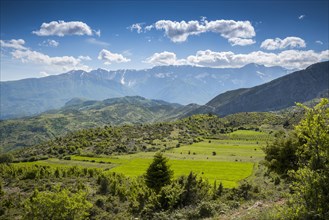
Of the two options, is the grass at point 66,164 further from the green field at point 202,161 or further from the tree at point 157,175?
the tree at point 157,175

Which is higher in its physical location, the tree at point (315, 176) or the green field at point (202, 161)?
the tree at point (315, 176)

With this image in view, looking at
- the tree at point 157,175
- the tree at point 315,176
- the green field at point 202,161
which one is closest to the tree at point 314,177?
the tree at point 315,176

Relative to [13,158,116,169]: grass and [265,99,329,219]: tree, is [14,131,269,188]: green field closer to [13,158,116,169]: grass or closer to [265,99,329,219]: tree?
[13,158,116,169]: grass

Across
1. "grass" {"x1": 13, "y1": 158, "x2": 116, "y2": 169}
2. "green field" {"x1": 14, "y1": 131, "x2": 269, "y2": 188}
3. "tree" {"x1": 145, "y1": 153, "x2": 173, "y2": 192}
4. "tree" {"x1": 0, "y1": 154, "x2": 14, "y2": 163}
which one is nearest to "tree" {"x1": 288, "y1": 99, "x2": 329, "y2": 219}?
"tree" {"x1": 145, "y1": 153, "x2": 173, "y2": 192}

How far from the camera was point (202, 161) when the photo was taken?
101m

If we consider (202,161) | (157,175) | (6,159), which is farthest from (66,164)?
(157,175)

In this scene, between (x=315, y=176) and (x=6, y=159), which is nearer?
(x=315, y=176)

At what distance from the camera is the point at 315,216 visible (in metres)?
14.3

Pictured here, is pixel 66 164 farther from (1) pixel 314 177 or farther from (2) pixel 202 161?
(1) pixel 314 177

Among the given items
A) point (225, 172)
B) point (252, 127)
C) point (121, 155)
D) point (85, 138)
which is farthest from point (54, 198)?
point (252, 127)

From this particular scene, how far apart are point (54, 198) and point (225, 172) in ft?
195

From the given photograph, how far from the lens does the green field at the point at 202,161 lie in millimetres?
81125

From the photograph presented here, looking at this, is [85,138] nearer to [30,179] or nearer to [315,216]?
[30,179]

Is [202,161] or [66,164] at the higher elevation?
[202,161]
